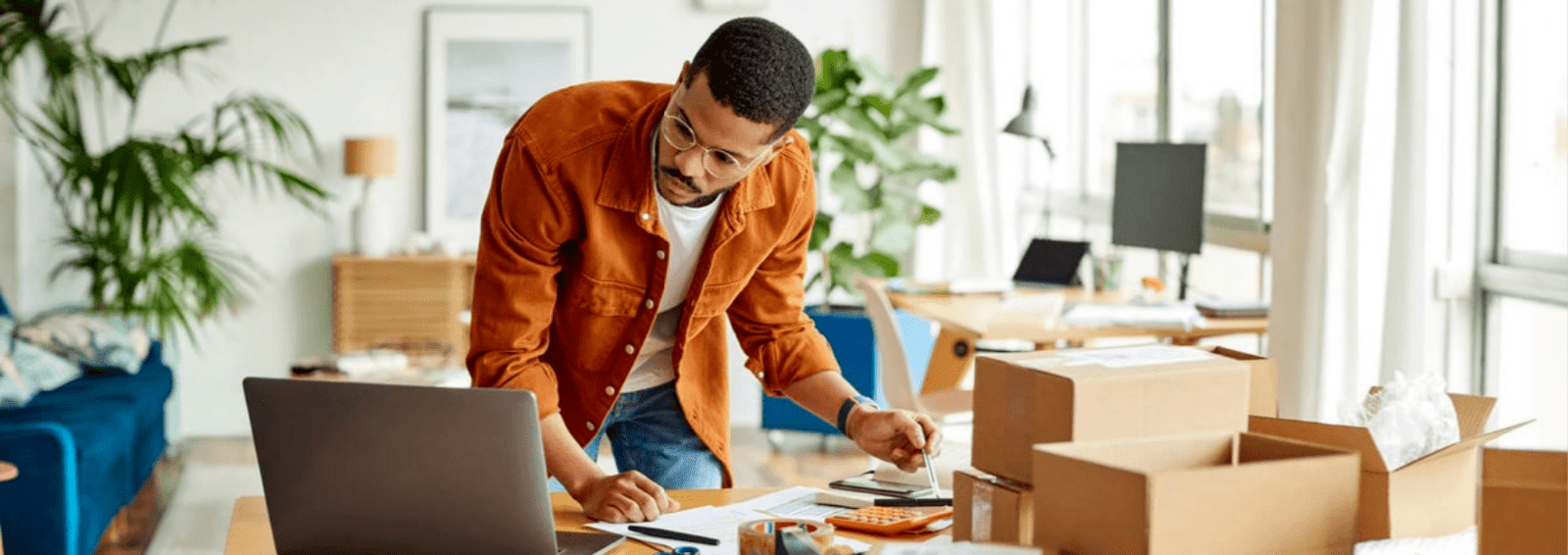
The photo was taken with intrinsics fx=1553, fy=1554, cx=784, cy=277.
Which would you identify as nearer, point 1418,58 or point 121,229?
point 1418,58

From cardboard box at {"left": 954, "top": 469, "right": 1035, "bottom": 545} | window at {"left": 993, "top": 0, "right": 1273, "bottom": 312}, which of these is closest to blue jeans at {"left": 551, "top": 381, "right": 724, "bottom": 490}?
Result: cardboard box at {"left": 954, "top": 469, "right": 1035, "bottom": 545}

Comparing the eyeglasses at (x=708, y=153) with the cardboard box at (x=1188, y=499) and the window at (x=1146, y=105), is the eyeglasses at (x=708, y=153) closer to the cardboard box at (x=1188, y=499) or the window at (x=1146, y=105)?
the cardboard box at (x=1188, y=499)

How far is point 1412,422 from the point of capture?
190 cm

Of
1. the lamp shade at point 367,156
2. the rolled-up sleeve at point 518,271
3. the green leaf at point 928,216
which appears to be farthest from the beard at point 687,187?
the lamp shade at point 367,156

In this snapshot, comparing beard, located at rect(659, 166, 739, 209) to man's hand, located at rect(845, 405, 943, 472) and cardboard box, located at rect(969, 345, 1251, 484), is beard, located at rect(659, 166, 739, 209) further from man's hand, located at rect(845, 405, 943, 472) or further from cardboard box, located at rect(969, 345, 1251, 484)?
cardboard box, located at rect(969, 345, 1251, 484)

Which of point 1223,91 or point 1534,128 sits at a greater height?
point 1223,91

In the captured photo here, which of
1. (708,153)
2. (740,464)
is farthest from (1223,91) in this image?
(708,153)

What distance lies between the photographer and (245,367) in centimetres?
676

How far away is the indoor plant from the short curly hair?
12.8 feet

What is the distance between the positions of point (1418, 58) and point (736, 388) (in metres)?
4.03

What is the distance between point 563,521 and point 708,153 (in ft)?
1.70

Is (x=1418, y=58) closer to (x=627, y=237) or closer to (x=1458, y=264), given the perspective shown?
(x=1458, y=264)

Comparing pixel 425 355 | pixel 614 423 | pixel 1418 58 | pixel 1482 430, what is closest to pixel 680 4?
pixel 425 355

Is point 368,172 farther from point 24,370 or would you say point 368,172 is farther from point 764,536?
point 764,536
